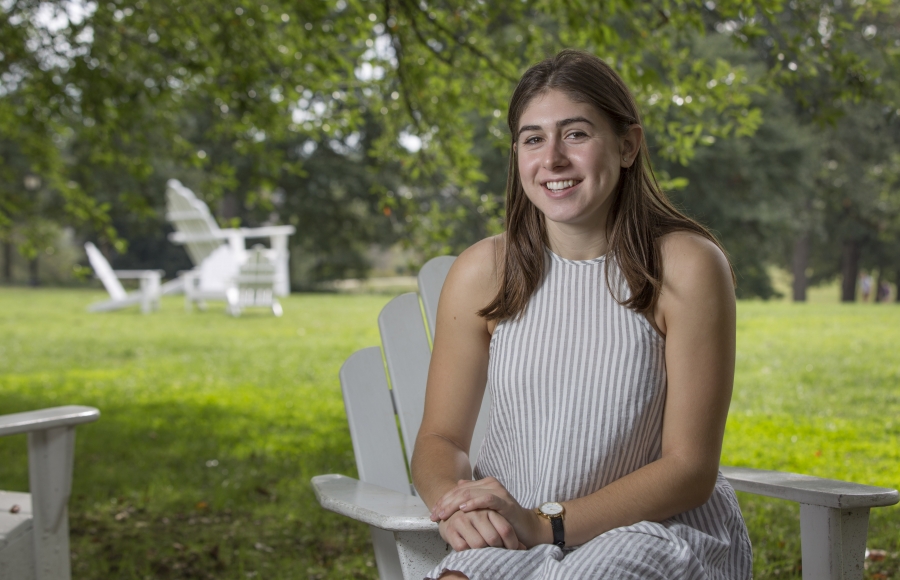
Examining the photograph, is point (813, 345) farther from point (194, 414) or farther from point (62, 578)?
point (62, 578)

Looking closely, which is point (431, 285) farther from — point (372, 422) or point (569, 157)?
point (569, 157)

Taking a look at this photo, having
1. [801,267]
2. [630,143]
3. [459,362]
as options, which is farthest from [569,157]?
[801,267]

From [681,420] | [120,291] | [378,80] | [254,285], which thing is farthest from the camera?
[120,291]

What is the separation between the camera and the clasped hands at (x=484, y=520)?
1481mm

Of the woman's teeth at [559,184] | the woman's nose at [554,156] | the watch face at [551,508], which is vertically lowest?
the watch face at [551,508]

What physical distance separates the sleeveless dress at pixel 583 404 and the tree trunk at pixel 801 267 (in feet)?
86.4

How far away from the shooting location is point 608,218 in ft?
5.95

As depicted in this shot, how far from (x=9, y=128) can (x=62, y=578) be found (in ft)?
15.6

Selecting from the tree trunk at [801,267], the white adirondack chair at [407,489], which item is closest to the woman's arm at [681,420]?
the white adirondack chair at [407,489]

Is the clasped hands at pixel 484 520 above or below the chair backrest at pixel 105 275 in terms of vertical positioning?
below

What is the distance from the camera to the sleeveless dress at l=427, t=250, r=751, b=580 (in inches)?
65.7

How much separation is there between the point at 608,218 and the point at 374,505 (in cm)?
80

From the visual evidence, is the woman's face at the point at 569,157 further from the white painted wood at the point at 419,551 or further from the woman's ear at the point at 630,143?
the white painted wood at the point at 419,551

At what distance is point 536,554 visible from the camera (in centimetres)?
149
